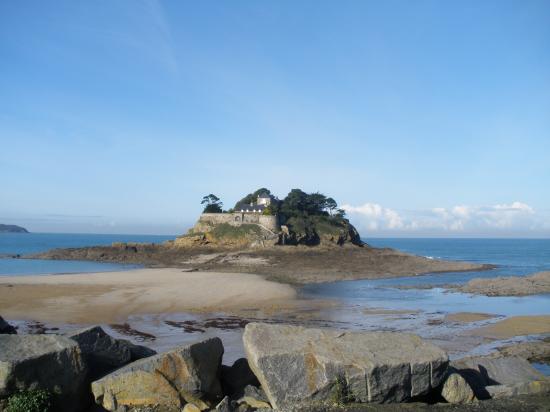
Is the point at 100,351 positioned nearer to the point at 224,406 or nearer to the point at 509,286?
the point at 224,406

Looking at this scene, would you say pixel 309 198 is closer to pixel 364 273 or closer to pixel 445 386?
pixel 364 273

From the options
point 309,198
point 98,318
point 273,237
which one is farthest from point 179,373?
point 309,198

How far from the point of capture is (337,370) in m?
8.59

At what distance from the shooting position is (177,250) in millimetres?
73188

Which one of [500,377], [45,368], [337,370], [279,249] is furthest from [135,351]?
[279,249]

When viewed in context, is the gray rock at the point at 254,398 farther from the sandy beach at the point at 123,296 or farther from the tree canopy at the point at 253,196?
the tree canopy at the point at 253,196

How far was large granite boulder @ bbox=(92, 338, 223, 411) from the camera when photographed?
8.66 m

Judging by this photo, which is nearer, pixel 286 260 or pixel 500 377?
pixel 500 377

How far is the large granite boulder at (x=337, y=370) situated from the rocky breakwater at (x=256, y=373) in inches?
0.7

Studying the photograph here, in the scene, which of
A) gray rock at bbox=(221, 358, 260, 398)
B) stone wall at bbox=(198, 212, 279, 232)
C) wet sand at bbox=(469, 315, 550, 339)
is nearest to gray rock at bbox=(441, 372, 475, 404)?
gray rock at bbox=(221, 358, 260, 398)

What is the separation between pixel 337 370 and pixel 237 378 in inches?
103

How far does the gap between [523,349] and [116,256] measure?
215 feet

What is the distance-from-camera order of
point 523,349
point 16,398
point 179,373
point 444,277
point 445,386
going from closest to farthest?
point 16,398
point 179,373
point 445,386
point 523,349
point 444,277

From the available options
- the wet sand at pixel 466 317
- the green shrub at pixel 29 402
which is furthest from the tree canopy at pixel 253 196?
the green shrub at pixel 29 402
